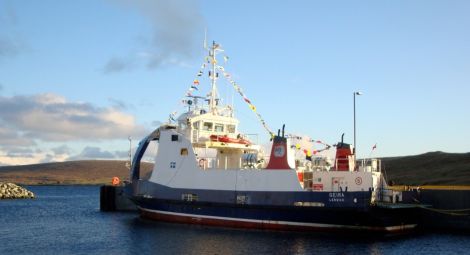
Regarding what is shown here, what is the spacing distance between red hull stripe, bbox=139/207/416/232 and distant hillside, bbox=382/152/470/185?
57.0 ft

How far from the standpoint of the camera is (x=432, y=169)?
2125 inches

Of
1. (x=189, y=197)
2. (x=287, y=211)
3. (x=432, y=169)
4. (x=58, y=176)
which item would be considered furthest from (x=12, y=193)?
(x=58, y=176)

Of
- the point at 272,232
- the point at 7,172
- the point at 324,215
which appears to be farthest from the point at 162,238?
the point at 7,172

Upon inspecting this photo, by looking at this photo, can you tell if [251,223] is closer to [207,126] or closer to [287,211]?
[287,211]

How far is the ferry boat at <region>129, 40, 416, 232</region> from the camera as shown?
2644cm

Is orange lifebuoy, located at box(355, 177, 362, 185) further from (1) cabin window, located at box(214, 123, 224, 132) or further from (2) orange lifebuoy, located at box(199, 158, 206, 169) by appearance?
(1) cabin window, located at box(214, 123, 224, 132)

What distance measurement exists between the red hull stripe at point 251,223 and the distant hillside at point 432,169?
17360 millimetres

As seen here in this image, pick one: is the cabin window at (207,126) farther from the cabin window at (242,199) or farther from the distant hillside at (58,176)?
the distant hillside at (58,176)

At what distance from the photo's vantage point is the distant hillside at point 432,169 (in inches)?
1772

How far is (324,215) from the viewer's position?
2645 centimetres

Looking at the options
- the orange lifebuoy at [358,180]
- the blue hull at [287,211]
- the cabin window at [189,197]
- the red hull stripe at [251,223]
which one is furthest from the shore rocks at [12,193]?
the orange lifebuoy at [358,180]

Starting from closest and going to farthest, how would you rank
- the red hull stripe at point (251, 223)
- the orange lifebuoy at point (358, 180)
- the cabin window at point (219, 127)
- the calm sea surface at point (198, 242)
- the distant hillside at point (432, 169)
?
the calm sea surface at point (198, 242) → the red hull stripe at point (251, 223) → the orange lifebuoy at point (358, 180) → the cabin window at point (219, 127) → the distant hillside at point (432, 169)

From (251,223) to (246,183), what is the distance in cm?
214

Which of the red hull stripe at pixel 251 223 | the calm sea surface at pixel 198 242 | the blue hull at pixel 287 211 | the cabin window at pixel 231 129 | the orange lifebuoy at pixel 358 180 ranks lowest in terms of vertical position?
the calm sea surface at pixel 198 242
